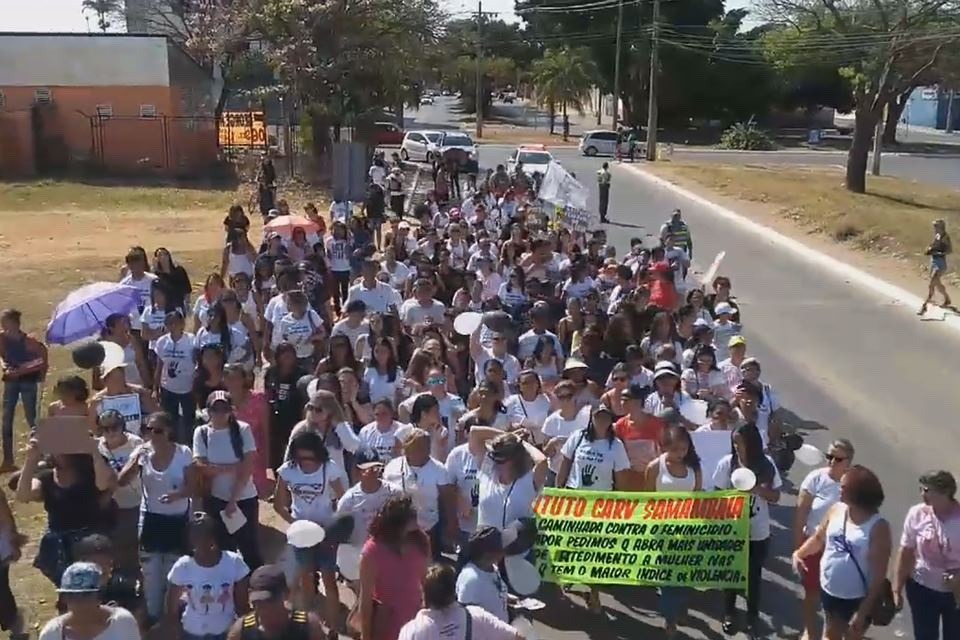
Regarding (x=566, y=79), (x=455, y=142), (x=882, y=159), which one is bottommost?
(x=882, y=159)

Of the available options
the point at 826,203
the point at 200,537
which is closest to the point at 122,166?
the point at 826,203

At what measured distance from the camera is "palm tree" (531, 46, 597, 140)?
63594 mm

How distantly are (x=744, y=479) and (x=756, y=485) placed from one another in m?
0.23

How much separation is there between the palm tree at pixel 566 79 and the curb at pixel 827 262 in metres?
29.4

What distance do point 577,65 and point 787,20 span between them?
2737 cm

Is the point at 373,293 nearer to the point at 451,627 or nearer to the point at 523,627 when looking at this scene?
the point at 523,627

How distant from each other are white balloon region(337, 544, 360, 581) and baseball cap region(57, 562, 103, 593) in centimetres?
168

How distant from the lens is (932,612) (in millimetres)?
6043

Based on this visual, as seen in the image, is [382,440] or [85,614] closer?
[85,614]

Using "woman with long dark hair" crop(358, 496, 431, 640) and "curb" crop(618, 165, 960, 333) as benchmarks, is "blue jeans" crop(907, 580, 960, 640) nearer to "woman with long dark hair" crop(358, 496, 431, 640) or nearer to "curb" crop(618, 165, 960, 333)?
"woman with long dark hair" crop(358, 496, 431, 640)

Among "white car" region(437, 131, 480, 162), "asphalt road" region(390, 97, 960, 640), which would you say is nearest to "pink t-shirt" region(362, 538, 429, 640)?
"asphalt road" region(390, 97, 960, 640)

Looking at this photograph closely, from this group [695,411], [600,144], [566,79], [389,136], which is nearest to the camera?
[695,411]

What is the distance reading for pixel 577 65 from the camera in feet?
209

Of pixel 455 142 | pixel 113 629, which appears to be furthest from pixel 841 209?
pixel 113 629
